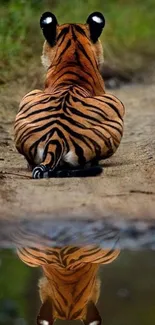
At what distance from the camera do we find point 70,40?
27.0ft

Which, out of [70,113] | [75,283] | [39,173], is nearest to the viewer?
[75,283]

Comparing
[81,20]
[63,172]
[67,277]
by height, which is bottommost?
[81,20]

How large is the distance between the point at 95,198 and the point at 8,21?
6.60 meters

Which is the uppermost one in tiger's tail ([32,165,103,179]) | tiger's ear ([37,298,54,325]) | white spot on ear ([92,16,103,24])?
tiger's ear ([37,298,54,325])

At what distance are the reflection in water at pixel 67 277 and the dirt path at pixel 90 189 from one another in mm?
401

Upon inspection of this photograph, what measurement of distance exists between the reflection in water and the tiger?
1.55 metres

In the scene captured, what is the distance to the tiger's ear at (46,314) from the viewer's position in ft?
15.3

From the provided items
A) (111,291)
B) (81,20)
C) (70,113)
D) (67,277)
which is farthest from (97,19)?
(81,20)

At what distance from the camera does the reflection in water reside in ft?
15.7

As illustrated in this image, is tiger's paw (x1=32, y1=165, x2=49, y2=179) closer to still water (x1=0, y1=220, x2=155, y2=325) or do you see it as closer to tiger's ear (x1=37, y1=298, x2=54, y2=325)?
still water (x1=0, y1=220, x2=155, y2=325)

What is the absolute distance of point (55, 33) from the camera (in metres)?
8.33

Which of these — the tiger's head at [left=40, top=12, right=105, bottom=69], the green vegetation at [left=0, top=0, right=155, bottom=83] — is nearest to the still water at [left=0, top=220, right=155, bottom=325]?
the tiger's head at [left=40, top=12, right=105, bottom=69]

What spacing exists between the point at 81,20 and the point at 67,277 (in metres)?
9.41

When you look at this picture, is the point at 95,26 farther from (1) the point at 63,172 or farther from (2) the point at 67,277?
(2) the point at 67,277
